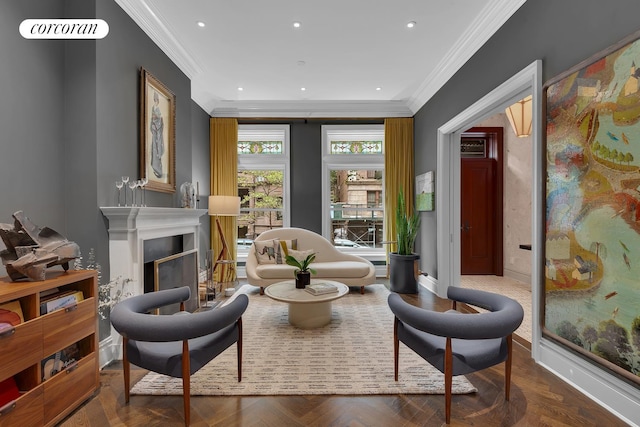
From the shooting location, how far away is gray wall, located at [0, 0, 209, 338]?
2.05 m

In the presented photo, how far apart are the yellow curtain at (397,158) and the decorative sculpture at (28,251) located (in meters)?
4.69

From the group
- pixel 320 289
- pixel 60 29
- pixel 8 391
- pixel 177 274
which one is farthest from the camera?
pixel 177 274

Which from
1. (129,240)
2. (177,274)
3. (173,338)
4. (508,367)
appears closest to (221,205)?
(177,274)

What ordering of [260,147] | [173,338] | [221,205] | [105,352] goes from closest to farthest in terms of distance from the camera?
[173,338], [105,352], [221,205], [260,147]

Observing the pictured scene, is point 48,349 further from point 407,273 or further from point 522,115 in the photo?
point 522,115

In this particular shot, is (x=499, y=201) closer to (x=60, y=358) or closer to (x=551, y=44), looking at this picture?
(x=551, y=44)

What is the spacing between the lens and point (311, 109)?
5586mm

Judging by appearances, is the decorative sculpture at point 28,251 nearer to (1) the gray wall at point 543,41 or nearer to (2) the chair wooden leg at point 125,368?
(2) the chair wooden leg at point 125,368

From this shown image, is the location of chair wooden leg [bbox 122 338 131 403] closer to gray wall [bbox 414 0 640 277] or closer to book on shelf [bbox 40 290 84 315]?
book on shelf [bbox 40 290 84 315]

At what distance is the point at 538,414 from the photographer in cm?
187

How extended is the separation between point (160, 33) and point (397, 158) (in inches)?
155

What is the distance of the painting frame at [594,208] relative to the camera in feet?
5.75

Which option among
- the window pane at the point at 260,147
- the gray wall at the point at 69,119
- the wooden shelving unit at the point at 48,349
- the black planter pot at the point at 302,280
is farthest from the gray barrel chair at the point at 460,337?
the window pane at the point at 260,147

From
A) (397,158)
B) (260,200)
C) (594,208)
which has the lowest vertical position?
(594,208)
